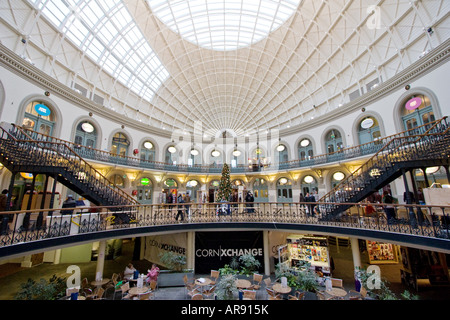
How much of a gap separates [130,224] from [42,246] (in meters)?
3.60

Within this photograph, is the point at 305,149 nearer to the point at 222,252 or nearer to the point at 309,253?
the point at 309,253

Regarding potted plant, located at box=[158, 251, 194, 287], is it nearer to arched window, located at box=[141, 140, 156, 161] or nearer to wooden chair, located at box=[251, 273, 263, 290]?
wooden chair, located at box=[251, 273, 263, 290]

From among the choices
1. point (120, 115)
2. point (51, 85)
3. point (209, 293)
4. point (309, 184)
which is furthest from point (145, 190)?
point (309, 184)

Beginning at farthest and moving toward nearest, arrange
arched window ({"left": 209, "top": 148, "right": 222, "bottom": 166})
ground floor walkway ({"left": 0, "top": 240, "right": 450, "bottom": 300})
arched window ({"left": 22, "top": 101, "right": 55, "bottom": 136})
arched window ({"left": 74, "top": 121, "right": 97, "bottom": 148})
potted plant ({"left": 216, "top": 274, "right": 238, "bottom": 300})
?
arched window ({"left": 209, "top": 148, "right": 222, "bottom": 166})
arched window ({"left": 74, "top": 121, "right": 97, "bottom": 148})
arched window ({"left": 22, "top": 101, "right": 55, "bottom": 136})
ground floor walkway ({"left": 0, "top": 240, "right": 450, "bottom": 300})
potted plant ({"left": 216, "top": 274, "right": 238, "bottom": 300})

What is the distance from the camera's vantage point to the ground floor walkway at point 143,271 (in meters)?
10.1

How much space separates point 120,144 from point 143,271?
498 inches

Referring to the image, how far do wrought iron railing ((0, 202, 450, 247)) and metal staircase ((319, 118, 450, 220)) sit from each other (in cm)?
59

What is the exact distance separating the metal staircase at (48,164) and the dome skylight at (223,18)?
1598cm

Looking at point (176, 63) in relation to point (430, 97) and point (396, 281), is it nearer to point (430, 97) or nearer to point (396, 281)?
point (430, 97)

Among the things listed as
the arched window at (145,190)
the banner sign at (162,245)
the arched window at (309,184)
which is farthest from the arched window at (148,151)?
the arched window at (309,184)

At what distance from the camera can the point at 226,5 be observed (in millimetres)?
19562

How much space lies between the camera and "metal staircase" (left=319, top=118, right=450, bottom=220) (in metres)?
8.69
